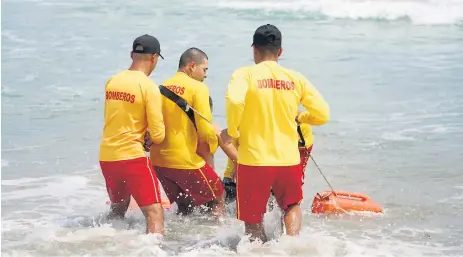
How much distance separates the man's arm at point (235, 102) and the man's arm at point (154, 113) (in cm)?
87

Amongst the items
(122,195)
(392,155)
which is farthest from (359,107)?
(122,195)

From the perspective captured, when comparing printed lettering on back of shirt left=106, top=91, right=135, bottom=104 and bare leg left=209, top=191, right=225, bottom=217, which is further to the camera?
bare leg left=209, top=191, right=225, bottom=217

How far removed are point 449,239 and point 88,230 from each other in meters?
3.34

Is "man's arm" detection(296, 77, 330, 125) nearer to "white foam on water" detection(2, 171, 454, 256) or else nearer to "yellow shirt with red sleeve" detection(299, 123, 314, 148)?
"white foam on water" detection(2, 171, 454, 256)

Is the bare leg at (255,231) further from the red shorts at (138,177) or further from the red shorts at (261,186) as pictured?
the red shorts at (138,177)

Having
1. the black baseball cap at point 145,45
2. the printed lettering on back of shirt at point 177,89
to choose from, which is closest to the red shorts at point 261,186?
the printed lettering on back of shirt at point 177,89

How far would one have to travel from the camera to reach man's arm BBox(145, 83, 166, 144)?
684 centimetres

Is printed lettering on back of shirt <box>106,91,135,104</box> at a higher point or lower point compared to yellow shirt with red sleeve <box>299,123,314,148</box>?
higher

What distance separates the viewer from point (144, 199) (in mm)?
6902

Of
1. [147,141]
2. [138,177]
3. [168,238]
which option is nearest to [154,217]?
[138,177]

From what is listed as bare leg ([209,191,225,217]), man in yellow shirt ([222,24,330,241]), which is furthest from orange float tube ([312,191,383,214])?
man in yellow shirt ([222,24,330,241])

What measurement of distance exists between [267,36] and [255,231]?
5.08 ft

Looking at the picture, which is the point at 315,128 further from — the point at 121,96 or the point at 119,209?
the point at 121,96

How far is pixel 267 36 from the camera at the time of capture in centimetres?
641
